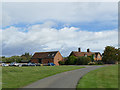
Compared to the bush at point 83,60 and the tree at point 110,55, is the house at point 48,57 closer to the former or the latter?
the bush at point 83,60

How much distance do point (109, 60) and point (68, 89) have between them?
58.5 metres

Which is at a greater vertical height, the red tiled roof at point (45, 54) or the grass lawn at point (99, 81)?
the red tiled roof at point (45, 54)

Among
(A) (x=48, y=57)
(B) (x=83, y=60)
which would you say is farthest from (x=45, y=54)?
(B) (x=83, y=60)

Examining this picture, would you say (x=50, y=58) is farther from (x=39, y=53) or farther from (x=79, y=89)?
(x=79, y=89)

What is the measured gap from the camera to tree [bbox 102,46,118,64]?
64750mm

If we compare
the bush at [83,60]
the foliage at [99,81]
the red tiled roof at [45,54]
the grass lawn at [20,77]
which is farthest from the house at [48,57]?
the foliage at [99,81]

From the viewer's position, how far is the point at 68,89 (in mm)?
10266

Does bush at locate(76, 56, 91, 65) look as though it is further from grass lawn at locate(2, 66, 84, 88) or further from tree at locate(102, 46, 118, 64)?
grass lawn at locate(2, 66, 84, 88)

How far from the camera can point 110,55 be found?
65.0 meters

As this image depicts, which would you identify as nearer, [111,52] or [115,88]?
[115,88]

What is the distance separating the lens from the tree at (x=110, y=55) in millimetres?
64750

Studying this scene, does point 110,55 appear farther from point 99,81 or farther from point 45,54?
point 99,81

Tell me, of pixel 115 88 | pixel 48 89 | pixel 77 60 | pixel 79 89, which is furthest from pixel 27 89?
pixel 77 60

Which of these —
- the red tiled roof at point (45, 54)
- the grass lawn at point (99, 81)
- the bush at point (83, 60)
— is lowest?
the bush at point (83, 60)
